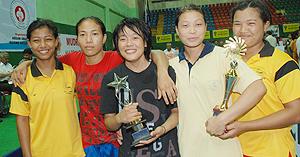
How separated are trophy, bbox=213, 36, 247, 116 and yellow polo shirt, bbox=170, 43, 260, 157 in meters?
0.05

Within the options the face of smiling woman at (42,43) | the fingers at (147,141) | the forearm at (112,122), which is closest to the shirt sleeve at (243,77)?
the fingers at (147,141)

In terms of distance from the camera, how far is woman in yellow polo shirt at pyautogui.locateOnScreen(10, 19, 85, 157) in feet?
5.45

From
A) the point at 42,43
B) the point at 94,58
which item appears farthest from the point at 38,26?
the point at 94,58

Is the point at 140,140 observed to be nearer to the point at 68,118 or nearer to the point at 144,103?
Answer: the point at 144,103

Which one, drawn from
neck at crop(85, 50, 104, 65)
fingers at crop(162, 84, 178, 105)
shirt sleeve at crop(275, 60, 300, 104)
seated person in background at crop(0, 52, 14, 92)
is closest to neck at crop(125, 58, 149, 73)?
fingers at crop(162, 84, 178, 105)

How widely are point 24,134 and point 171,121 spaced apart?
873mm

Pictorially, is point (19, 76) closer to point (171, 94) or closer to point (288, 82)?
point (171, 94)

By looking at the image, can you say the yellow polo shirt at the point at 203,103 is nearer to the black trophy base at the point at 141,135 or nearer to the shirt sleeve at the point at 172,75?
the shirt sleeve at the point at 172,75

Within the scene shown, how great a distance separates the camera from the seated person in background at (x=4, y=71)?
5000 millimetres

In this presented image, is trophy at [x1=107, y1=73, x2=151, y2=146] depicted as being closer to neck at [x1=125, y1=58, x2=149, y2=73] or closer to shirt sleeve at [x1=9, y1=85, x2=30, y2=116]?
neck at [x1=125, y1=58, x2=149, y2=73]

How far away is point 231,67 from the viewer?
1.33 metres

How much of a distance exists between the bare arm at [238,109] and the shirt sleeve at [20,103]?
1082 mm

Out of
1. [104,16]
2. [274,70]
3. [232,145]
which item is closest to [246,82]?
[274,70]

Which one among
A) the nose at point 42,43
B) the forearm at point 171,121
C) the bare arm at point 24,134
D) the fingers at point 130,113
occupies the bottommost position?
the bare arm at point 24,134
